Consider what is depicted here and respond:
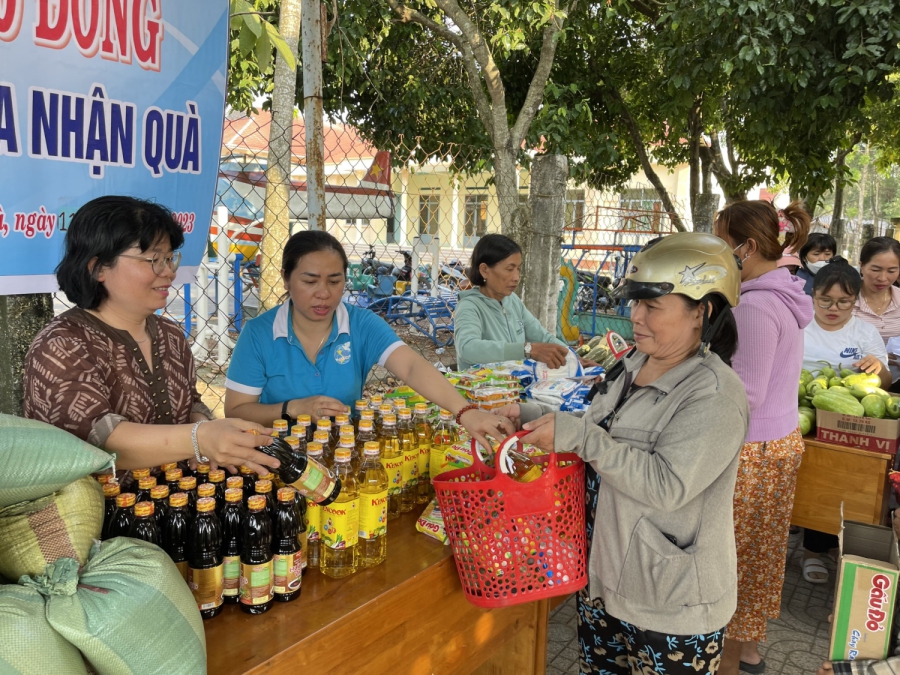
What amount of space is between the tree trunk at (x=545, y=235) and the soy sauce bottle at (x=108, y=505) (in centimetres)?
360

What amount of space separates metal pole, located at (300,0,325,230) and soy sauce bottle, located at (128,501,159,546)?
218cm

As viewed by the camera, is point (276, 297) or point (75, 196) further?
point (276, 297)

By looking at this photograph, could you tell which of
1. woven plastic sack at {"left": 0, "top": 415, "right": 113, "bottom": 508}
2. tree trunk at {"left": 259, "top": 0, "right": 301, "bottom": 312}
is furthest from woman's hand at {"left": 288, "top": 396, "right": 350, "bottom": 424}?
tree trunk at {"left": 259, "top": 0, "right": 301, "bottom": 312}

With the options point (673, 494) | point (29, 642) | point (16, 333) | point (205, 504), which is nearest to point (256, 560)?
point (205, 504)

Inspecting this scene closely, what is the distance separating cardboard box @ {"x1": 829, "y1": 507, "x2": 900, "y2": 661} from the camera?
1920 mm

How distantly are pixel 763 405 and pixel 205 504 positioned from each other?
2.30 m

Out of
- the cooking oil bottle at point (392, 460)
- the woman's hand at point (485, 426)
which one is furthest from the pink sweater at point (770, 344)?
the cooking oil bottle at point (392, 460)

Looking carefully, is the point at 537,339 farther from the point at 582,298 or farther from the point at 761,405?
the point at 582,298

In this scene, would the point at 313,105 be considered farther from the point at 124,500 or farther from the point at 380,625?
the point at 380,625

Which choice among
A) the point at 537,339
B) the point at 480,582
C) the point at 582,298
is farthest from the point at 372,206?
the point at 582,298

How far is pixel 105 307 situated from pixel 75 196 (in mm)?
650

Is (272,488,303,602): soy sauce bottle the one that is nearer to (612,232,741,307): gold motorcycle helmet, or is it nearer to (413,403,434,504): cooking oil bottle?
(413,403,434,504): cooking oil bottle

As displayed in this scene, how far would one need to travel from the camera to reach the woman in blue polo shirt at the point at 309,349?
253 centimetres

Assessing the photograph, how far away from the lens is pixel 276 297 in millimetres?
5891
